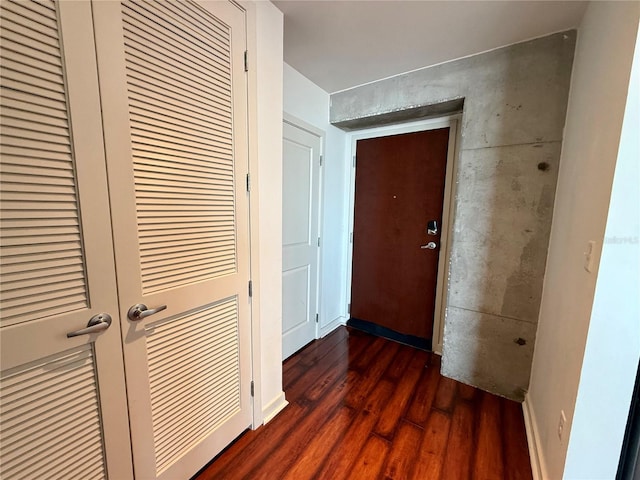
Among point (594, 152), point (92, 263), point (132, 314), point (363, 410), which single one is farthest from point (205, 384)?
point (594, 152)

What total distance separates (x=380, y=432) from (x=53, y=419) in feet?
5.03

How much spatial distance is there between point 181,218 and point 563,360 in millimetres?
1790

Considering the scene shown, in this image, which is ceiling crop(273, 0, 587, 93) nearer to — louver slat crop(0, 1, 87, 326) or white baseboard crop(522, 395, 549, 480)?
louver slat crop(0, 1, 87, 326)

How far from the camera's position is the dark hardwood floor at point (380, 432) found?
1353mm

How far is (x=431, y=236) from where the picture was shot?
238 centimetres

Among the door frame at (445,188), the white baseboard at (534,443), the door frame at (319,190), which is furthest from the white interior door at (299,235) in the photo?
the white baseboard at (534,443)

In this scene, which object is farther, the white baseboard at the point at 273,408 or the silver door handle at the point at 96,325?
the white baseboard at the point at 273,408

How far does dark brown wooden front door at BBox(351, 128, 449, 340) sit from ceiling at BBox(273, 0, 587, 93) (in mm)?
686

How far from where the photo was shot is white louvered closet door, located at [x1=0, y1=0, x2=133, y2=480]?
0.72 m

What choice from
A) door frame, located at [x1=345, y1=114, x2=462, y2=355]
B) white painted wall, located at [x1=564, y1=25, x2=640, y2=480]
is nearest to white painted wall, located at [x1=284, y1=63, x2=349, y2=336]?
door frame, located at [x1=345, y1=114, x2=462, y2=355]

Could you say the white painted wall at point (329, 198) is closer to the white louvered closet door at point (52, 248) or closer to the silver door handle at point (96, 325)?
the white louvered closet door at point (52, 248)

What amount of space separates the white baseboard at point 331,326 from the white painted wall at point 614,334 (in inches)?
77.1

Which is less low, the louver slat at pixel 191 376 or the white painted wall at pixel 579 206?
the white painted wall at pixel 579 206

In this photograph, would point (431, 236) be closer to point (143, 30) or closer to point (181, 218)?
point (181, 218)
